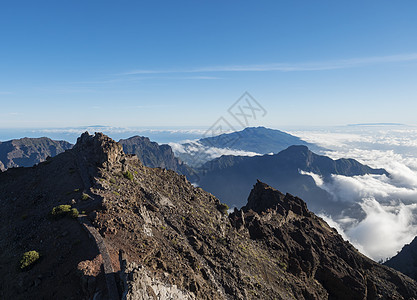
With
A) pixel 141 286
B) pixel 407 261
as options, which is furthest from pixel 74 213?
pixel 407 261

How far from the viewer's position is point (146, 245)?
29922 mm

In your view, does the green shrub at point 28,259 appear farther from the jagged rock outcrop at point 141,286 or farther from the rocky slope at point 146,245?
the jagged rock outcrop at point 141,286

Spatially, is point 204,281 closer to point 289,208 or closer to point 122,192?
point 122,192

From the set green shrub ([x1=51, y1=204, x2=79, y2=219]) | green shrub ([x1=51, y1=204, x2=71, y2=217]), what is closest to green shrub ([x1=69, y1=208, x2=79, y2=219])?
green shrub ([x1=51, y1=204, x2=79, y2=219])

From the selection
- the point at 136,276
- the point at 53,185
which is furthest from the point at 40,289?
the point at 53,185

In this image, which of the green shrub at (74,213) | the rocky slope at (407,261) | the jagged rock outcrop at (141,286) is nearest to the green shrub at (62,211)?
the green shrub at (74,213)

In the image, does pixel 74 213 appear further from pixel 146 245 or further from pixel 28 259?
pixel 146 245

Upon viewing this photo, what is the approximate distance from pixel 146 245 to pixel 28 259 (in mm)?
12538

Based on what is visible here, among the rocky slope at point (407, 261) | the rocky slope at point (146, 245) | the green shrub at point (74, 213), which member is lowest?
the rocky slope at point (407, 261)

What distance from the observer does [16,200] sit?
1799 inches

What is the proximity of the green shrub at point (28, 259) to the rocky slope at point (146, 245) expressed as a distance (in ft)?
2.51

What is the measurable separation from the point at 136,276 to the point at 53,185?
35.2 metres

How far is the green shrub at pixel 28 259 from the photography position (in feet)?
81.8

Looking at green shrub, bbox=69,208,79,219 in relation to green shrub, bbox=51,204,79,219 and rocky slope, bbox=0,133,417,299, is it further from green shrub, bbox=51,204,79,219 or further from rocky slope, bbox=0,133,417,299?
rocky slope, bbox=0,133,417,299
